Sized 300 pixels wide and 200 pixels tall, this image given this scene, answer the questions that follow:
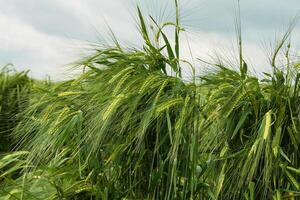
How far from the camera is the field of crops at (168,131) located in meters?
2.86

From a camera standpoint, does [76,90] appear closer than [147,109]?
No

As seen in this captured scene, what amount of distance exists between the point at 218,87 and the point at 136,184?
0.58 metres

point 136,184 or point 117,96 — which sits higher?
point 117,96

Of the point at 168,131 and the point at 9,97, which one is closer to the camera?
the point at 168,131

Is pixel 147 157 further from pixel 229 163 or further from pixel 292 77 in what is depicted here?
pixel 292 77

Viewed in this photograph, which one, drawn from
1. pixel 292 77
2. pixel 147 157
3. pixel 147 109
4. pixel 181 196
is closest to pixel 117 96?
pixel 147 109

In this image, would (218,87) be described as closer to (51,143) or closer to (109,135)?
(109,135)

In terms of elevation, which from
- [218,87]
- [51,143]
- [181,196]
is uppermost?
[218,87]

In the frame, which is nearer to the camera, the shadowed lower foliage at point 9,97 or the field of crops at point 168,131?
the field of crops at point 168,131

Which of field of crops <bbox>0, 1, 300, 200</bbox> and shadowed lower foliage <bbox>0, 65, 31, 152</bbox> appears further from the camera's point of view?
shadowed lower foliage <bbox>0, 65, 31, 152</bbox>

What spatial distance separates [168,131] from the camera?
2.91 metres

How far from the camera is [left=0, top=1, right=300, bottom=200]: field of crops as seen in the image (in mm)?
2855

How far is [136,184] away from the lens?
295 centimetres

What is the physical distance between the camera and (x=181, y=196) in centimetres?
291
